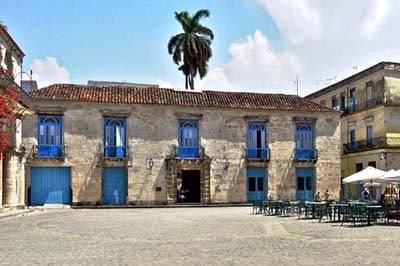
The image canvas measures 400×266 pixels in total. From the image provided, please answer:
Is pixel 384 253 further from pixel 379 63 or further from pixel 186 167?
pixel 379 63

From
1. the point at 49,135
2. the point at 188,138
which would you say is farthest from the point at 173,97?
the point at 49,135

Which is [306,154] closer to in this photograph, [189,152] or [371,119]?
[371,119]

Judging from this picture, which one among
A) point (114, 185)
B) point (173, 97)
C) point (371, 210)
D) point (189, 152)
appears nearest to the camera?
point (371, 210)

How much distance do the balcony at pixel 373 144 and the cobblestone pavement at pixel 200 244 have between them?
2243 centimetres

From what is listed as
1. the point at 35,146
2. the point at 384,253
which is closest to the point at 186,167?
the point at 35,146

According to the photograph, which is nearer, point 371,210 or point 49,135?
point 371,210

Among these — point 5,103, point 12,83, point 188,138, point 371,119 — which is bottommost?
point 188,138

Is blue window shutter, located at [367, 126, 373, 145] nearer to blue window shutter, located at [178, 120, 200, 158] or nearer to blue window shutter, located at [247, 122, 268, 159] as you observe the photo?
blue window shutter, located at [247, 122, 268, 159]

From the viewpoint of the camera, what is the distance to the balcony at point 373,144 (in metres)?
38.6

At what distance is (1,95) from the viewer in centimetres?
2048

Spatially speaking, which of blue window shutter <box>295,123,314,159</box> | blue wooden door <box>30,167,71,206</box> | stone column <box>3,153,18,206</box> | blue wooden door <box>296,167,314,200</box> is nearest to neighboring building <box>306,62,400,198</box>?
blue wooden door <box>296,167,314,200</box>

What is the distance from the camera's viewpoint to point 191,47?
45750 mm

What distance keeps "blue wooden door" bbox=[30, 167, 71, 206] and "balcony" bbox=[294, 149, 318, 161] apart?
1441 cm

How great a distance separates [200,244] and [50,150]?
70.8 ft
